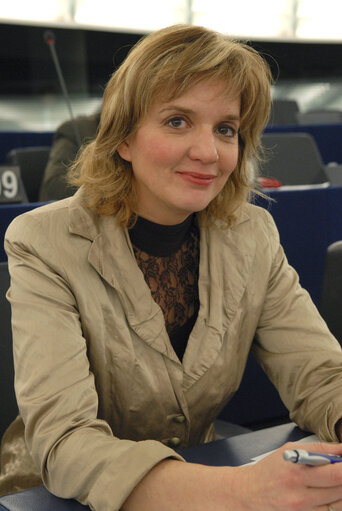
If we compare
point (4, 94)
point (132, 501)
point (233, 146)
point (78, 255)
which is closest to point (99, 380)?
point (78, 255)

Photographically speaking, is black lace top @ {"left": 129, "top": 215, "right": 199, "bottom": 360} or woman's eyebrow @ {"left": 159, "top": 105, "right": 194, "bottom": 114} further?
black lace top @ {"left": 129, "top": 215, "right": 199, "bottom": 360}

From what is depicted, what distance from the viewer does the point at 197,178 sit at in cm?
128

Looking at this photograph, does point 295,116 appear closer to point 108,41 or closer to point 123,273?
point 108,41

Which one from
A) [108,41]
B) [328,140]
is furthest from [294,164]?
[108,41]

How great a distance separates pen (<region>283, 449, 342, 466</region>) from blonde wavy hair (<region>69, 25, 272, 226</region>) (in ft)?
1.92

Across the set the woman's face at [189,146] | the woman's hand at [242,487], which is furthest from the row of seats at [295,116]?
the woman's hand at [242,487]

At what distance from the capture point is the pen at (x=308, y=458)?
861 millimetres

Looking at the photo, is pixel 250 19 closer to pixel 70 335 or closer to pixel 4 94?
pixel 4 94

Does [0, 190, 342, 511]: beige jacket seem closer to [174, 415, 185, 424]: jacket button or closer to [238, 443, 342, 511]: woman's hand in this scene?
[174, 415, 185, 424]: jacket button

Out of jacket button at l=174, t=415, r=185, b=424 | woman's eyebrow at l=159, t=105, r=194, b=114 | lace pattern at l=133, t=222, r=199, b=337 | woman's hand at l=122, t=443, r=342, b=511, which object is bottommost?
jacket button at l=174, t=415, r=185, b=424

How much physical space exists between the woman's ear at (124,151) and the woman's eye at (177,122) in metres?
0.11

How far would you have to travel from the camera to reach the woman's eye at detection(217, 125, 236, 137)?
131 centimetres

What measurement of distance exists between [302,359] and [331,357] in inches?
2.1

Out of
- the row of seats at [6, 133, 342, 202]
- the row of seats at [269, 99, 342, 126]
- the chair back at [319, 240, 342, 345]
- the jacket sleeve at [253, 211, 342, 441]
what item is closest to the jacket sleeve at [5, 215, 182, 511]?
the jacket sleeve at [253, 211, 342, 441]
